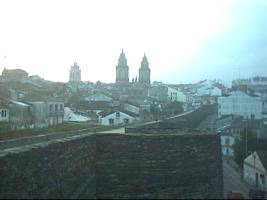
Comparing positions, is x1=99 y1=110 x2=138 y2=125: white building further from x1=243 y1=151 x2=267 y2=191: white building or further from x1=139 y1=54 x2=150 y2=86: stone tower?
x1=139 y1=54 x2=150 y2=86: stone tower

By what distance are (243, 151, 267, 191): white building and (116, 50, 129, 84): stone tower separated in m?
57.1

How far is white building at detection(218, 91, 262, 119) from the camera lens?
2421 inches

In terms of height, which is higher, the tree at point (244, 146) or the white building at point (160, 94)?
the white building at point (160, 94)

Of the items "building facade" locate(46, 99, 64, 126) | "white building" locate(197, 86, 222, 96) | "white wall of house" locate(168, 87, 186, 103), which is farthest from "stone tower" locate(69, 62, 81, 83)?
"building facade" locate(46, 99, 64, 126)

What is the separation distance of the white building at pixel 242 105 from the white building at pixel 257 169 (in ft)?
101

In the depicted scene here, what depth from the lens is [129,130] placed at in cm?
2158

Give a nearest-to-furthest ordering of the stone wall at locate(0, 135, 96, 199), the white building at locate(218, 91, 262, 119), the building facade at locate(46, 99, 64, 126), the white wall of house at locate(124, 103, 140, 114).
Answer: the stone wall at locate(0, 135, 96, 199) → the building facade at locate(46, 99, 64, 126) → the white wall of house at locate(124, 103, 140, 114) → the white building at locate(218, 91, 262, 119)

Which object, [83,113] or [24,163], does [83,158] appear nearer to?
[24,163]

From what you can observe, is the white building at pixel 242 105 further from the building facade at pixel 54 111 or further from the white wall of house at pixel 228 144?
the building facade at pixel 54 111

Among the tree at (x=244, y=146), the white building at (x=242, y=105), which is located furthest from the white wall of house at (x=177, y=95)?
the tree at (x=244, y=146)

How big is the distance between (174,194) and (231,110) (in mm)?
48982

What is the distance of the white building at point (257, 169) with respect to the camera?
28688mm

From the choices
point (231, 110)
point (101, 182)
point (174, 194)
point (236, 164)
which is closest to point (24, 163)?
point (101, 182)

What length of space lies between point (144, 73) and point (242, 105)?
32133 mm
